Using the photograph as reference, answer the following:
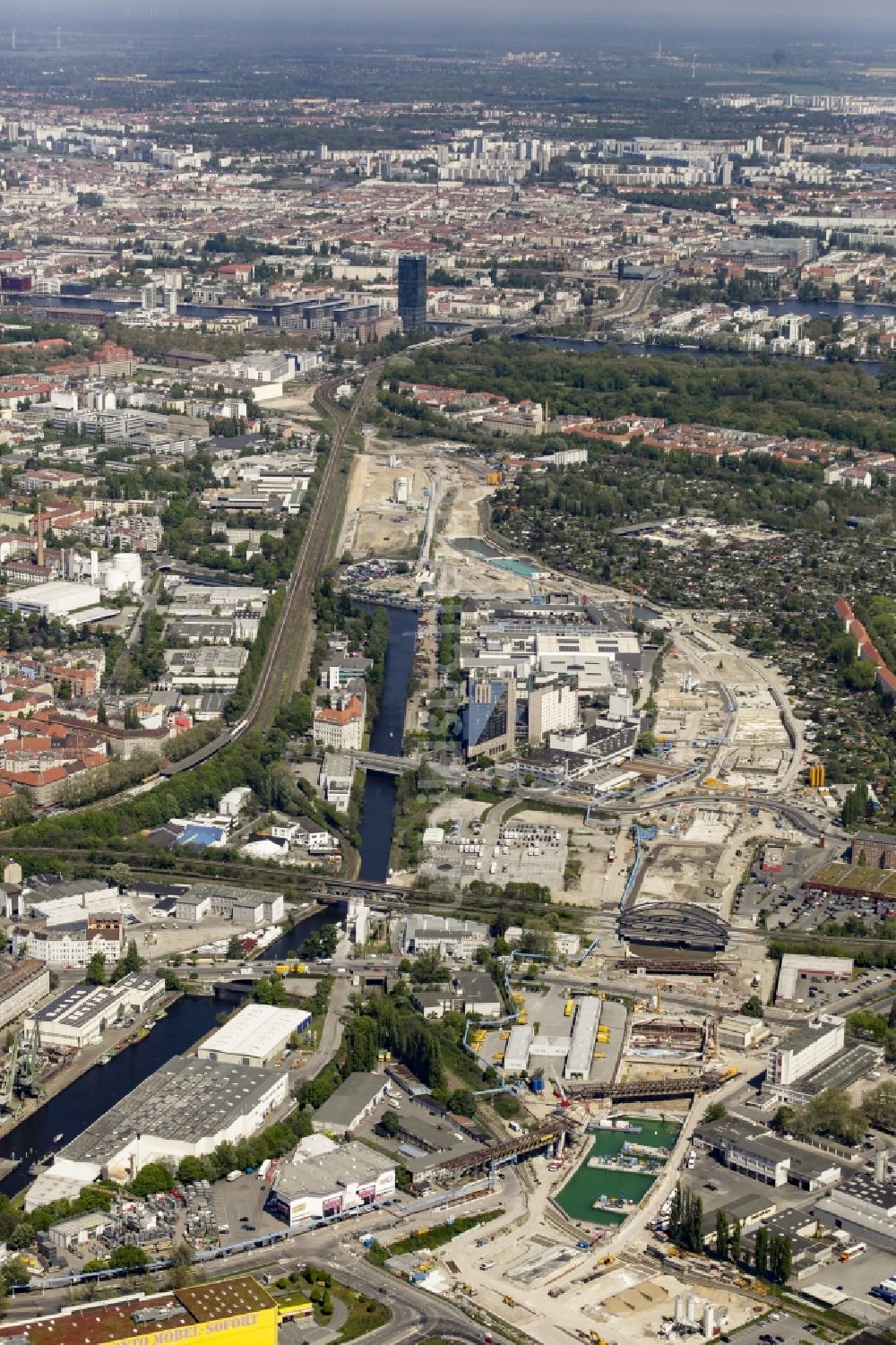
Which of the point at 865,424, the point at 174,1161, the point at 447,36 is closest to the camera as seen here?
the point at 174,1161

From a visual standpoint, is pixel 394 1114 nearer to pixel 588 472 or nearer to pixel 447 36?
pixel 588 472

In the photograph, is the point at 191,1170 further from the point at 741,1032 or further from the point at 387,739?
the point at 387,739

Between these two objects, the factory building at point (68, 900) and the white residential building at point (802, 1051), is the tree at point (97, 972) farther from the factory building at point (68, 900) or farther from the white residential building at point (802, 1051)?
the white residential building at point (802, 1051)

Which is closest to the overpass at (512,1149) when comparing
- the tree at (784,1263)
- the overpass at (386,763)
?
the tree at (784,1263)

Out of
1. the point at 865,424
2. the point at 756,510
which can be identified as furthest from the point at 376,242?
the point at 756,510

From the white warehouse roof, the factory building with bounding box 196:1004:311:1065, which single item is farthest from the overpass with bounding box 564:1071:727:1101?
the white warehouse roof

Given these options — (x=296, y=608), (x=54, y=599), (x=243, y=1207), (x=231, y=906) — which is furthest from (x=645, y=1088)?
(x=54, y=599)
